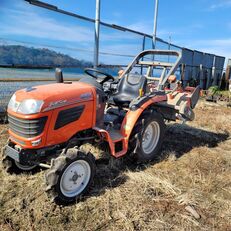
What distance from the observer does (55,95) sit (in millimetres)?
2678

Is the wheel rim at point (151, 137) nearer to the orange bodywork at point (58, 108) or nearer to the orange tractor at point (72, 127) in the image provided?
the orange tractor at point (72, 127)

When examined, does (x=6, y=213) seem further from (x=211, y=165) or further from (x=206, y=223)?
(x=211, y=165)

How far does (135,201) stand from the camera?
2.80 m

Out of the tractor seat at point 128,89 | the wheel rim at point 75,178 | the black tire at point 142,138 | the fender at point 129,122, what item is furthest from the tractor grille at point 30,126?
the tractor seat at point 128,89

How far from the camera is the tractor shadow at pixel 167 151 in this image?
10.3ft

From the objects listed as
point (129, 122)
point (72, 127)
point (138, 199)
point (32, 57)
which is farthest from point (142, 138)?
point (32, 57)

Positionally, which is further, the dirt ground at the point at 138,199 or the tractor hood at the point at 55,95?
the tractor hood at the point at 55,95

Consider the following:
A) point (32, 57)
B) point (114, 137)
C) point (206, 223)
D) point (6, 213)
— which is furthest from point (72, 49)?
point (206, 223)

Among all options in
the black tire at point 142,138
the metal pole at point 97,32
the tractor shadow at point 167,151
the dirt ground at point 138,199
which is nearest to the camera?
the dirt ground at point 138,199

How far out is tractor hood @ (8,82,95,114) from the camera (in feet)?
8.50

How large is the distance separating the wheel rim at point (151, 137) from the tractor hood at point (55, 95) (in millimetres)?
1216

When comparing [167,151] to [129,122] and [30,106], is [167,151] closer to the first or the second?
[129,122]

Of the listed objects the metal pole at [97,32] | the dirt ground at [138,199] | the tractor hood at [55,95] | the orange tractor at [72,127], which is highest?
the metal pole at [97,32]

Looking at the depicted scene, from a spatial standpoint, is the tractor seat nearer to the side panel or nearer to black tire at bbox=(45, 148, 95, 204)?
the side panel
